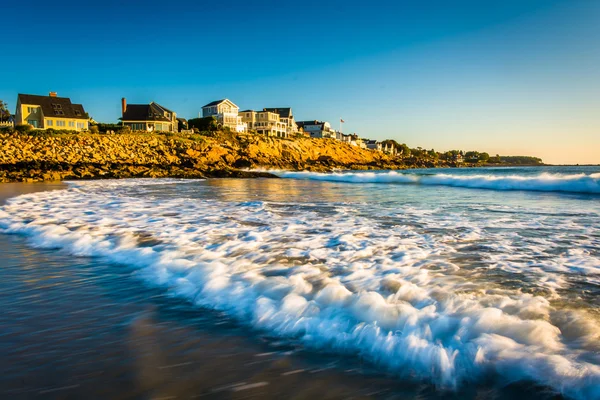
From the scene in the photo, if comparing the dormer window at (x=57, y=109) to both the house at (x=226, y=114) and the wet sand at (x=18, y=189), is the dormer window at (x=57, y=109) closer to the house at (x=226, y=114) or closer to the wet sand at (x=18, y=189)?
the house at (x=226, y=114)

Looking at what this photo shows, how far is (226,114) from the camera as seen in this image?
8369cm

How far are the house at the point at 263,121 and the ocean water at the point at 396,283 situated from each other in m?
84.3

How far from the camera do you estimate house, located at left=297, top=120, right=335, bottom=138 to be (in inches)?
4683

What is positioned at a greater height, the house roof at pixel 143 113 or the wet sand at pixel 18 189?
the house roof at pixel 143 113

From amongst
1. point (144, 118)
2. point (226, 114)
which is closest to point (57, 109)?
point (144, 118)

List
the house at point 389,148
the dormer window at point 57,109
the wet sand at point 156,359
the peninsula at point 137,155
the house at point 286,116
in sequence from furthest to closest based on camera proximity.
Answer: the house at point 389,148 → the house at point 286,116 → the dormer window at point 57,109 → the peninsula at point 137,155 → the wet sand at point 156,359

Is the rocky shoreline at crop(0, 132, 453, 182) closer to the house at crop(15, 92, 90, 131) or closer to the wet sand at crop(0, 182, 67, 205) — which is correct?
the wet sand at crop(0, 182, 67, 205)

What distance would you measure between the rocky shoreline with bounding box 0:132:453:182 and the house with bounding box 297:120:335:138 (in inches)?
1617

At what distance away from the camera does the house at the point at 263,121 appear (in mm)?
92125

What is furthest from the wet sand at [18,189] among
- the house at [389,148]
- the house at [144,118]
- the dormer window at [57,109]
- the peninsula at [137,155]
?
the house at [389,148]

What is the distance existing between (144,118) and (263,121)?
28772 mm

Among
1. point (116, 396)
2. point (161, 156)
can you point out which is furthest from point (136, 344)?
point (161, 156)

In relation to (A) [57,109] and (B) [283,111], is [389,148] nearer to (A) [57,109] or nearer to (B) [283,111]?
(B) [283,111]

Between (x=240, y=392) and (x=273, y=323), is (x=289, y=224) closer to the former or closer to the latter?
(x=273, y=323)
